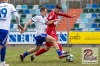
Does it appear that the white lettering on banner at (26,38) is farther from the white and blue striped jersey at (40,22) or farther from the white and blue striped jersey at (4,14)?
the white and blue striped jersey at (4,14)

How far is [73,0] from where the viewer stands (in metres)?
30.7

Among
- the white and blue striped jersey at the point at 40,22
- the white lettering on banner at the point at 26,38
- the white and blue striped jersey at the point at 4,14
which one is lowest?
the white lettering on banner at the point at 26,38

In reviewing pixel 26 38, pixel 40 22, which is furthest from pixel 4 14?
pixel 26 38

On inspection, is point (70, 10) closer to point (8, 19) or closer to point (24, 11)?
point (24, 11)

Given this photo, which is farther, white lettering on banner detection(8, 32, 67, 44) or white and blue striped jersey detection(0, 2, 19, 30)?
white lettering on banner detection(8, 32, 67, 44)

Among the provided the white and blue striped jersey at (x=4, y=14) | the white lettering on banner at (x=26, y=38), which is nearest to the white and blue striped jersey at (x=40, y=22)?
the white and blue striped jersey at (x=4, y=14)

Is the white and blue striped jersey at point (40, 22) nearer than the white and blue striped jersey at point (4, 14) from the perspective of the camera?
No

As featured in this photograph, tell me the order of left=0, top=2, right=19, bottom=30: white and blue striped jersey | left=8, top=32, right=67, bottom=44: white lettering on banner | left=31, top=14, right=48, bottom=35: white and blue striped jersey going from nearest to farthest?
left=0, top=2, right=19, bottom=30: white and blue striped jersey, left=31, top=14, right=48, bottom=35: white and blue striped jersey, left=8, top=32, right=67, bottom=44: white lettering on banner

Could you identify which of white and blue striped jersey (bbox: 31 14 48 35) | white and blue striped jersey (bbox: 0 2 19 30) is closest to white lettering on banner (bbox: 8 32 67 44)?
white and blue striped jersey (bbox: 31 14 48 35)

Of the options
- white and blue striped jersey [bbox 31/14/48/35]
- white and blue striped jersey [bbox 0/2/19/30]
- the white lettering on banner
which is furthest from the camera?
the white lettering on banner

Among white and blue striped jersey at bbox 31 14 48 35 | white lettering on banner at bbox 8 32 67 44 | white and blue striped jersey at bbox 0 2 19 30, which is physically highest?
white and blue striped jersey at bbox 0 2 19 30

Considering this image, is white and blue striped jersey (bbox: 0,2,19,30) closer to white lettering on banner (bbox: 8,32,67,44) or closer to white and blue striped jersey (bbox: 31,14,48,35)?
→ white and blue striped jersey (bbox: 31,14,48,35)

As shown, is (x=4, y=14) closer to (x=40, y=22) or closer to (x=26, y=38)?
(x=40, y=22)

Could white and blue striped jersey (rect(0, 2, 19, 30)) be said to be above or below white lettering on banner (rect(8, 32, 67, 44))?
above
